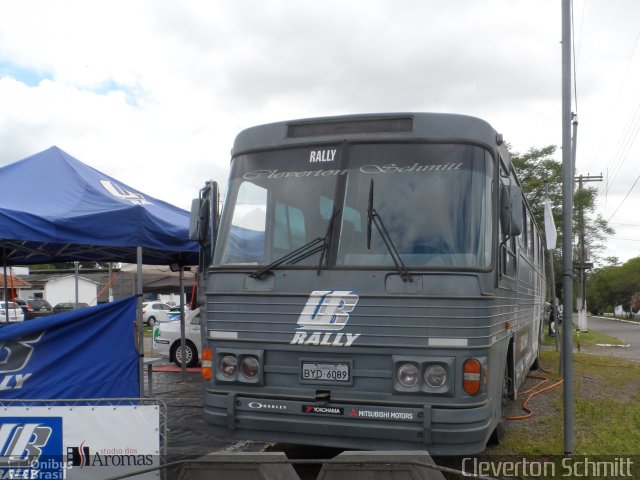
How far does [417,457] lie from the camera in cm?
361

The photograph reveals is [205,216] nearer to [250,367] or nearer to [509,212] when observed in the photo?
[250,367]

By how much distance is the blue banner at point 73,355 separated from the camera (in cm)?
657

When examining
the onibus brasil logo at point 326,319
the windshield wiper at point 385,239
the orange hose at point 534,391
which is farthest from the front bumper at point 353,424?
the orange hose at point 534,391

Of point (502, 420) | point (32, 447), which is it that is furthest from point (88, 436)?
point (502, 420)

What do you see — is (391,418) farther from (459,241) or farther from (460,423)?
(459,241)

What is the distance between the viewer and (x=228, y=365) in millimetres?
5641

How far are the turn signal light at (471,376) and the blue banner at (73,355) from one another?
381 cm

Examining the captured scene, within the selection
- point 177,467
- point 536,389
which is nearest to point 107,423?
point 177,467

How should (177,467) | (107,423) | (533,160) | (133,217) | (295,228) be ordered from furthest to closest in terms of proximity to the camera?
(533,160), (133,217), (295,228), (107,423), (177,467)

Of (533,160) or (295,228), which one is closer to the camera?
(295,228)

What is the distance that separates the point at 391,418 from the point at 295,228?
174 cm

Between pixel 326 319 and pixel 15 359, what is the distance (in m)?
3.35

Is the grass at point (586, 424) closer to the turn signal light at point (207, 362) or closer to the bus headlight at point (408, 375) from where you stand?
the bus headlight at point (408, 375)

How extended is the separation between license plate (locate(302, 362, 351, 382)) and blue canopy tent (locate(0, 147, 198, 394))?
8.68 feet
